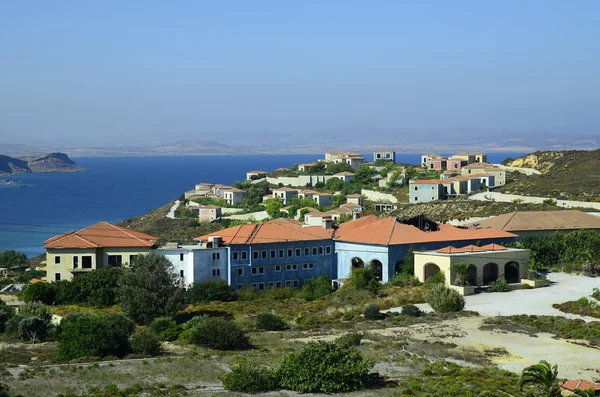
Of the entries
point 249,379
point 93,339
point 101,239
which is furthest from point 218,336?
point 101,239

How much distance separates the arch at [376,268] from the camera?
49.0m

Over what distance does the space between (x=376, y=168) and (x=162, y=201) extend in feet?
191

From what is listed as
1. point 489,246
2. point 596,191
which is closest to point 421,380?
point 489,246

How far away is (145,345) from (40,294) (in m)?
14.3

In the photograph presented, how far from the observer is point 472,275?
4606 cm

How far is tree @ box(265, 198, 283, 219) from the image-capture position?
8827 cm

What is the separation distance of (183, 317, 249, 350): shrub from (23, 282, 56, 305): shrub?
43.1ft

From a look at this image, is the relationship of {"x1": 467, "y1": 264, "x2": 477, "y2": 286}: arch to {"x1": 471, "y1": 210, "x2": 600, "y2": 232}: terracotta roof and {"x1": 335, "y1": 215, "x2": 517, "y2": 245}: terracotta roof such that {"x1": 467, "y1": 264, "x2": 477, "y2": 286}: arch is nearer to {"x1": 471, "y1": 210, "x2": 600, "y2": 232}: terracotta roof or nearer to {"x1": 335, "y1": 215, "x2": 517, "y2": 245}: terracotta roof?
{"x1": 335, "y1": 215, "x2": 517, "y2": 245}: terracotta roof

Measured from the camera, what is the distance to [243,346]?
32.9 m

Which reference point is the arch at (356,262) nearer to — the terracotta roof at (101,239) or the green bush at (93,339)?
the terracotta roof at (101,239)

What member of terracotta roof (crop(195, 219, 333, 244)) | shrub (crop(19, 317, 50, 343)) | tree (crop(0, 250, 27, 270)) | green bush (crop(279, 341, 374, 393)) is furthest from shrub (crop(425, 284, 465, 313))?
tree (crop(0, 250, 27, 270))

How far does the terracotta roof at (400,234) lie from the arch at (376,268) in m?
1.19

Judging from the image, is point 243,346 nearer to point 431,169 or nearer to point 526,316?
point 526,316

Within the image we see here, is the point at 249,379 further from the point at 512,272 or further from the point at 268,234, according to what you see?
the point at 512,272
